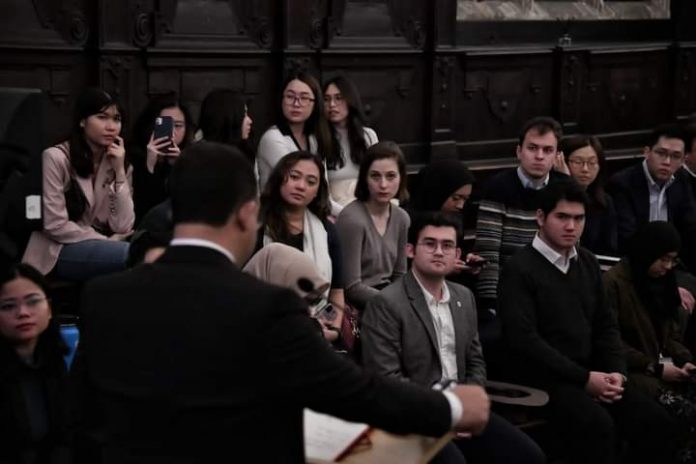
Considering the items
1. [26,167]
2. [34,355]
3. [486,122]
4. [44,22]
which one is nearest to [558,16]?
[486,122]

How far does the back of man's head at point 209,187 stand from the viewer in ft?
12.1

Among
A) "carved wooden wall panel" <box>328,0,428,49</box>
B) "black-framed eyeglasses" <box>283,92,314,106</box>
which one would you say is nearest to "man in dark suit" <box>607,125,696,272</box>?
"carved wooden wall panel" <box>328,0,428,49</box>

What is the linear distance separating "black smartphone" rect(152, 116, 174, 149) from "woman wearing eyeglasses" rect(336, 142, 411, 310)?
3.07 ft

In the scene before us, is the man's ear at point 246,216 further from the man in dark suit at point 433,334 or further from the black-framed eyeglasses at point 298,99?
the black-framed eyeglasses at point 298,99

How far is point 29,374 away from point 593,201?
4194 millimetres

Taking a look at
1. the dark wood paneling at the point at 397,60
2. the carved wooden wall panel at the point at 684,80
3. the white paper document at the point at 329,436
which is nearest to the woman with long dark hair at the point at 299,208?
the dark wood paneling at the point at 397,60

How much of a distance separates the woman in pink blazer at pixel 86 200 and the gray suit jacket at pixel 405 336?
123 cm

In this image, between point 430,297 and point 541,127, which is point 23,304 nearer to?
point 430,297

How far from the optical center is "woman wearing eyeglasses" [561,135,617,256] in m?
8.85

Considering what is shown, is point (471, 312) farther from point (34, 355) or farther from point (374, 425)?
point (374, 425)

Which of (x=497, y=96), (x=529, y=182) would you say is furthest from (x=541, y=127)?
(x=497, y=96)

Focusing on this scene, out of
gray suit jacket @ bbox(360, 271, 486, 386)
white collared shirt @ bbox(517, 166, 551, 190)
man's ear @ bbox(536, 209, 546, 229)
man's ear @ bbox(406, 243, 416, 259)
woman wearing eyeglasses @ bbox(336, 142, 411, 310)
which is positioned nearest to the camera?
gray suit jacket @ bbox(360, 271, 486, 386)

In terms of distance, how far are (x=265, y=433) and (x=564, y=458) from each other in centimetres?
407

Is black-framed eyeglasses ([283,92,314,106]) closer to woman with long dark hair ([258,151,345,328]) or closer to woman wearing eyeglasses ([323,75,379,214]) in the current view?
woman wearing eyeglasses ([323,75,379,214])
